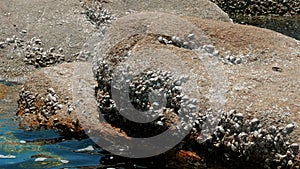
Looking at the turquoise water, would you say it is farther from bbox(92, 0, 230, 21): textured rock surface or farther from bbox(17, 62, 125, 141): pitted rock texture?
bbox(92, 0, 230, 21): textured rock surface

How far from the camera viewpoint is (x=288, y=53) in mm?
8742

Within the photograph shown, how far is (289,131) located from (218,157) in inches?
42.2

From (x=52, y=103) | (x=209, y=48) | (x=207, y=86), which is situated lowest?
(x=52, y=103)

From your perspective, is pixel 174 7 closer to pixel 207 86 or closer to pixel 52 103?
pixel 52 103

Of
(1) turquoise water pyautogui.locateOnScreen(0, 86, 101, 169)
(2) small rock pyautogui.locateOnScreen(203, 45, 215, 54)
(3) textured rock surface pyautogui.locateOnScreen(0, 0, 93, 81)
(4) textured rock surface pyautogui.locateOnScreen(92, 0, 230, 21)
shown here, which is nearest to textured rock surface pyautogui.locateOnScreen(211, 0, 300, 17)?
(4) textured rock surface pyautogui.locateOnScreen(92, 0, 230, 21)

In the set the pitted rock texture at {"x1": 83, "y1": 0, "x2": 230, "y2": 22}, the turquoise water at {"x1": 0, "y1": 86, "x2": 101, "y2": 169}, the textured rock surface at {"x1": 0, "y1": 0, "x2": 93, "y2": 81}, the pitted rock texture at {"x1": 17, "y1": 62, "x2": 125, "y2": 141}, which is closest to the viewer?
the turquoise water at {"x1": 0, "y1": 86, "x2": 101, "y2": 169}

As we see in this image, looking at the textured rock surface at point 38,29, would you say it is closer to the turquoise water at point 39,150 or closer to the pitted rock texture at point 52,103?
the pitted rock texture at point 52,103

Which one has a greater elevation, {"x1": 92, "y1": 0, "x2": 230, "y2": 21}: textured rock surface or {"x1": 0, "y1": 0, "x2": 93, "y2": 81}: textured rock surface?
{"x1": 92, "y1": 0, "x2": 230, "y2": 21}: textured rock surface

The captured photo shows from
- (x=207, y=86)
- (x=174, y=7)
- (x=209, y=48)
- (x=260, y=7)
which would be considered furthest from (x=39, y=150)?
(x=260, y=7)

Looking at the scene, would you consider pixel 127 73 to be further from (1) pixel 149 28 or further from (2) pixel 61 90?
(2) pixel 61 90

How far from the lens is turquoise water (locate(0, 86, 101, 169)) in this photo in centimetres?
867

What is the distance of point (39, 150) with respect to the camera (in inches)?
364

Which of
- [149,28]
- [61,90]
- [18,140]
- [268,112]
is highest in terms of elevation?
[149,28]

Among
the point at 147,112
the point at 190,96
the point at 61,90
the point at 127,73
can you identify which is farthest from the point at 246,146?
the point at 61,90
